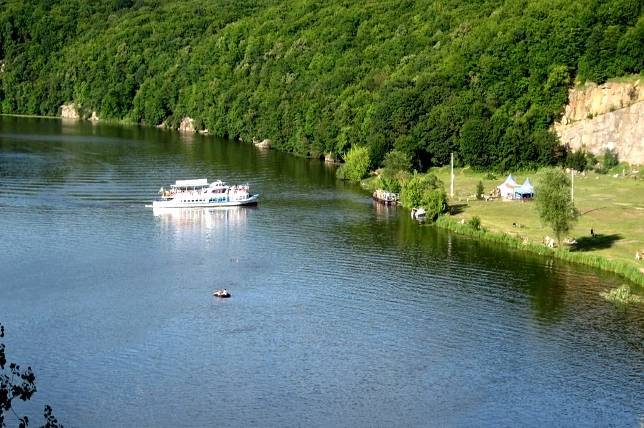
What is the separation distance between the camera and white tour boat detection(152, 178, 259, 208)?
111894mm

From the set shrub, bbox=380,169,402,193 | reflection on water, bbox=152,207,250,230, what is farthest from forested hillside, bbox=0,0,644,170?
reflection on water, bbox=152,207,250,230

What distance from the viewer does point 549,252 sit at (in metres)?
88.5

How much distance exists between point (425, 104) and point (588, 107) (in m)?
21.2

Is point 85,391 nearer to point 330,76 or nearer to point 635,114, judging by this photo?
point 635,114

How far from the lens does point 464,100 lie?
442ft

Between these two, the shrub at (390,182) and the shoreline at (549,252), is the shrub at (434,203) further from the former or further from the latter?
the shrub at (390,182)

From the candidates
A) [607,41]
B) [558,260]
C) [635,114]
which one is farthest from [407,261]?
[607,41]

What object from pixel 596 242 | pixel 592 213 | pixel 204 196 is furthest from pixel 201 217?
pixel 596 242

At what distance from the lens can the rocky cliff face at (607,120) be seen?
121m

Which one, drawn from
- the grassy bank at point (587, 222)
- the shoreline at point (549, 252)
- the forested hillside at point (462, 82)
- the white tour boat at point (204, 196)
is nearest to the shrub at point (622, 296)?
the shoreline at point (549, 252)

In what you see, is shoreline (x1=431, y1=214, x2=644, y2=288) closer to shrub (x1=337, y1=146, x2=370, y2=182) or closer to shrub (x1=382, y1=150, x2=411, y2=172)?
shrub (x1=382, y1=150, x2=411, y2=172)

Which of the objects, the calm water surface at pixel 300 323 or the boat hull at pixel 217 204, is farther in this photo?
the boat hull at pixel 217 204

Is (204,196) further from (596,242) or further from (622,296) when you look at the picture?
(622,296)

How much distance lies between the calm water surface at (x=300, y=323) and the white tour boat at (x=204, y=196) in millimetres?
2533
